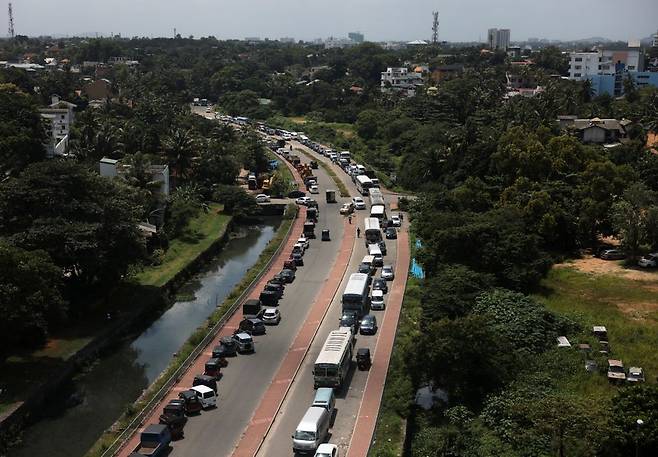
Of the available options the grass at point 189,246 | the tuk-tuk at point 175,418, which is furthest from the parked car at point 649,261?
the tuk-tuk at point 175,418

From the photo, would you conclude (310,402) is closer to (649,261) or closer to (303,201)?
(649,261)

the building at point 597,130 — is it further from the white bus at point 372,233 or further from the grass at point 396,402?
the grass at point 396,402

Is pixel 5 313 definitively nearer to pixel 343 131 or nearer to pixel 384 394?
pixel 384 394

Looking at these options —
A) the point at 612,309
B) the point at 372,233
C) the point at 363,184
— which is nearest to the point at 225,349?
the point at 612,309

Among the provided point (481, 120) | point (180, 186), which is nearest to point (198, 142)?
point (180, 186)

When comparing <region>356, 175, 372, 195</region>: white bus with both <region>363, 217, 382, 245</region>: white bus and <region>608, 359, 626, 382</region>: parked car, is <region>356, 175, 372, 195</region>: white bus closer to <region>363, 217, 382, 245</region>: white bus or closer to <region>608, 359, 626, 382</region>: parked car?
<region>363, 217, 382, 245</region>: white bus

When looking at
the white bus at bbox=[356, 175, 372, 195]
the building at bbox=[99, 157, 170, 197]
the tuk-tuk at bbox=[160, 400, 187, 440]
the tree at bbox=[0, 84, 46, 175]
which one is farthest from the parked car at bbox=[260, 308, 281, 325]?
the white bus at bbox=[356, 175, 372, 195]
